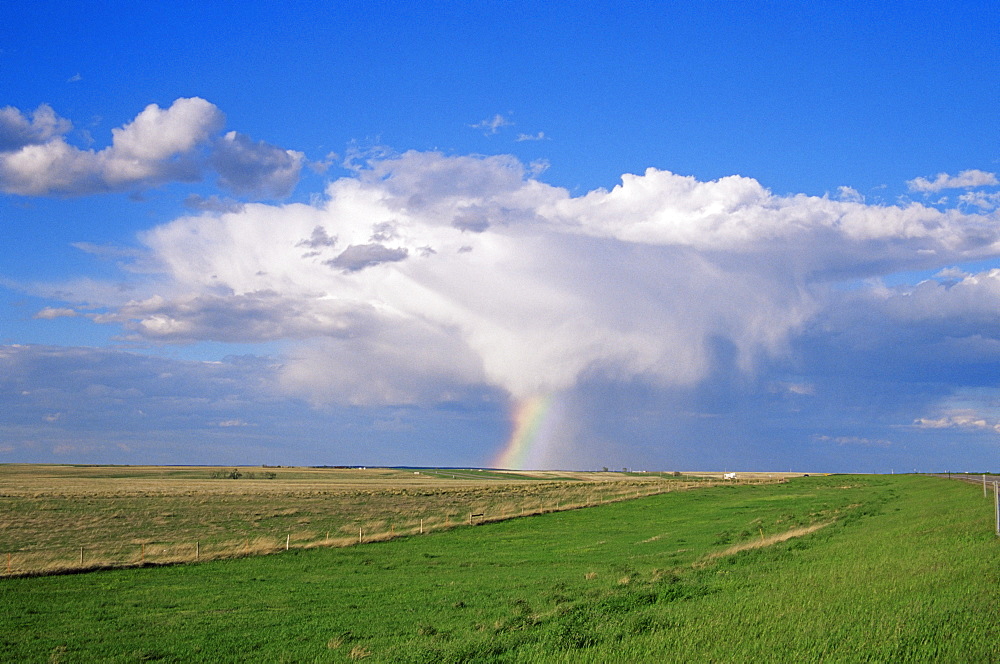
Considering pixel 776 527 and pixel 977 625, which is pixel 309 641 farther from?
pixel 776 527

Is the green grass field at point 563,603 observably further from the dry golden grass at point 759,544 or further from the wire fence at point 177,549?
the wire fence at point 177,549

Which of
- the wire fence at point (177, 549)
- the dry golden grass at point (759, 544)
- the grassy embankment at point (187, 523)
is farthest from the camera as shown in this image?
the grassy embankment at point (187, 523)

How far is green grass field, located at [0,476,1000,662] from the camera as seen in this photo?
12.8 meters

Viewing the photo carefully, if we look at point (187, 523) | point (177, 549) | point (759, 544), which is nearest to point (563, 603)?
Result: point (759, 544)

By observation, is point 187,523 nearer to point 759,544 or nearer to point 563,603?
point 759,544

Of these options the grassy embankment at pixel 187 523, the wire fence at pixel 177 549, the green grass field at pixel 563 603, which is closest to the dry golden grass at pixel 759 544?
the green grass field at pixel 563 603

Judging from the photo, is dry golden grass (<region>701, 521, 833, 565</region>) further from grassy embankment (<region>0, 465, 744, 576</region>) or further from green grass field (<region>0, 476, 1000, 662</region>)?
grassy embankment (<region>0, 465, 744, 576</region>)

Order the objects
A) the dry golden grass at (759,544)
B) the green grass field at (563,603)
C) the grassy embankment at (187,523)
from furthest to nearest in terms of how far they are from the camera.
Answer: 1. the grassy embankment at (187,523)
2. the dry golden grass at (759,544)
3. the green grass field at (563,603)

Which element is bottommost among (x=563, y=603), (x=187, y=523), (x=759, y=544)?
(x=187, y=523)

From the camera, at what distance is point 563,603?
71.8 feet

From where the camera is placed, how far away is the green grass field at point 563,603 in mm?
12812

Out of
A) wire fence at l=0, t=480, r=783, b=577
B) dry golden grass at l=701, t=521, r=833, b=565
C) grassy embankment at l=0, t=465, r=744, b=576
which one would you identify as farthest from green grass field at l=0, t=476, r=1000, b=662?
grassy embankment at l=0, t=465, r=744, b=576

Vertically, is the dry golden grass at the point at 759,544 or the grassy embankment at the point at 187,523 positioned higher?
the dry golden grass at the point at 759,544

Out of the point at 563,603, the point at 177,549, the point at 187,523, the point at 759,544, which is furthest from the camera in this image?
the point at 187,523
